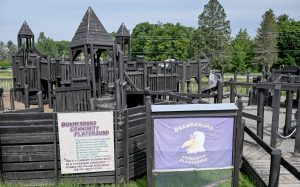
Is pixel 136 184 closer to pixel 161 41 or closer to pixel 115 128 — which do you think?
pixel 115 128

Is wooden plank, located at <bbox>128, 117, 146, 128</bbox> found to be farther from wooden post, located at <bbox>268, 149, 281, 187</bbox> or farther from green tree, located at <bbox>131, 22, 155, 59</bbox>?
green tree, located at <bbox>131, 22, 155, 59</bbox>

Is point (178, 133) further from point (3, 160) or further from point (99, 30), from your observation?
point (99, 30)

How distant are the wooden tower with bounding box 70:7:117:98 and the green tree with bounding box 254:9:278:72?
54850 millimetres

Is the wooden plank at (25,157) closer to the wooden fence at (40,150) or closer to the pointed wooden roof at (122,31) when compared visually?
the wooden fence at (40,150)

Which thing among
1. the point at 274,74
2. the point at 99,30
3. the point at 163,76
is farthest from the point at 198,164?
the point at 274,74

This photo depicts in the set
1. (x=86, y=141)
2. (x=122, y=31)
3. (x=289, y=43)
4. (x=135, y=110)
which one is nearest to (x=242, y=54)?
(x=289, y=43)

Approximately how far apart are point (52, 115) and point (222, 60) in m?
57.3

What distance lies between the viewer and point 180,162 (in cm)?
510

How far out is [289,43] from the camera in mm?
66000

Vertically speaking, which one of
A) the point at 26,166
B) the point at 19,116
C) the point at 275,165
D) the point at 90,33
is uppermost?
the point at 90,33

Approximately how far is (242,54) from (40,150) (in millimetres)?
66551

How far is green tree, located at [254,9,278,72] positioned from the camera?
61.7m

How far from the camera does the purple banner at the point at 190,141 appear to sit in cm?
501

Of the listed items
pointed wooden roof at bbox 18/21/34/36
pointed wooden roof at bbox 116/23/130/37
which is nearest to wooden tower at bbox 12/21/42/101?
pointed wooden roof at bbox 18/21/34/36
